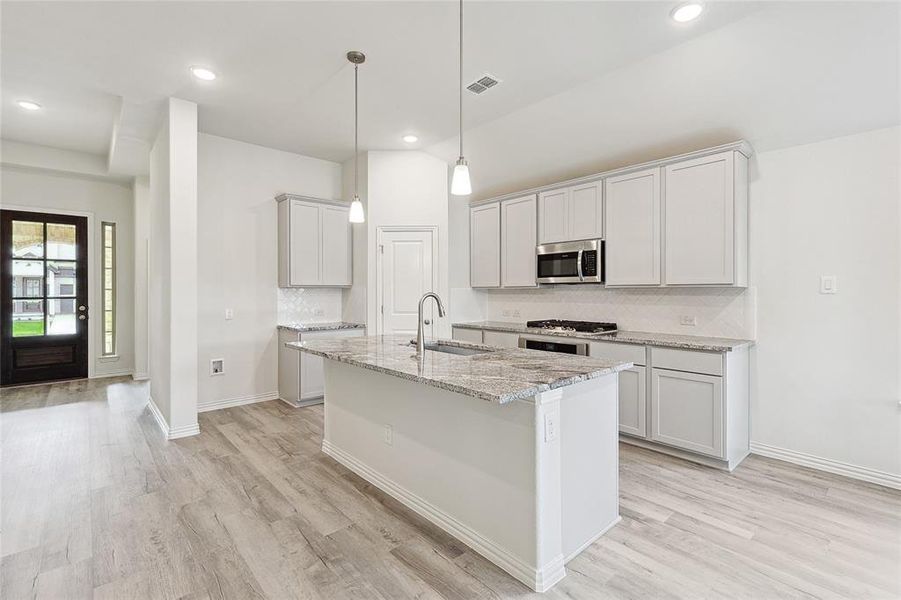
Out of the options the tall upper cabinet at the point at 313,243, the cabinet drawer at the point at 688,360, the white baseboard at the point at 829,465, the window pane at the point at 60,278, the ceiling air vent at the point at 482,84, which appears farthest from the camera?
the window pane at the point at 60,278

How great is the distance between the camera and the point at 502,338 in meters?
4.46

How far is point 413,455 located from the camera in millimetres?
2506

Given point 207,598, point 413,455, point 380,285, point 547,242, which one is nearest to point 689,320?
point 547,242

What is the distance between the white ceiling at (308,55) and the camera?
2543 mm

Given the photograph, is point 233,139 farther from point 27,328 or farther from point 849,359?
point 849,359

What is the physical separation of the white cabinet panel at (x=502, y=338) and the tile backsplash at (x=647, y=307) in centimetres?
62

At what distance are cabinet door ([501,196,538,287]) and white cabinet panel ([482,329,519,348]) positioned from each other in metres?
0.59

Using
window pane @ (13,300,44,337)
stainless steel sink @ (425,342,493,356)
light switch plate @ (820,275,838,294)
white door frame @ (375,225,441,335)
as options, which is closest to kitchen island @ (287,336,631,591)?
stainless steel sink @ (425,342,493,356)

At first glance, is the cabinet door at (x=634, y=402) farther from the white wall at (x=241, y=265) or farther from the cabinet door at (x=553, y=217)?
the white wall at (x=241, y=265)

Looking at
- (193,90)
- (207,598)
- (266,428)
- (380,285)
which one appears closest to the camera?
(207,598)

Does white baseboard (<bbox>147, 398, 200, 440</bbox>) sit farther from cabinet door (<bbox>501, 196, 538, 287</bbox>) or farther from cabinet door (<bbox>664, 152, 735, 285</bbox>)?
cabinet door (<bbox>664, 152, 735, 285</bbox>)

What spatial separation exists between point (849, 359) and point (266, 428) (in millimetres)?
4465

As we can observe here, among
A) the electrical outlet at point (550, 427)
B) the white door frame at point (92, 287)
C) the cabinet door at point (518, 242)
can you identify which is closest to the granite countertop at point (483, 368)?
the electrical outlet at point (550, 427)

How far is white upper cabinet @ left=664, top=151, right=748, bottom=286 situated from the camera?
3.16 metres
